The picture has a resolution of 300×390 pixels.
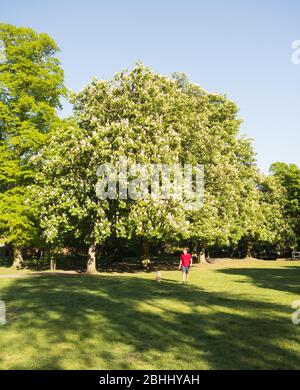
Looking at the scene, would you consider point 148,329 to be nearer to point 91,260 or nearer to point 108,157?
point 108,157

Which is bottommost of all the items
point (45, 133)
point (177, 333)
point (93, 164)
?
point (177, 333)

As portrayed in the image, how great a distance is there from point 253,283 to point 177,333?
607 inches

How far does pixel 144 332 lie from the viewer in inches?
508

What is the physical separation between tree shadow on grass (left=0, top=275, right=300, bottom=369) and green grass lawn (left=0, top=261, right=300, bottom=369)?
0.03m

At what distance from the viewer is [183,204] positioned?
3250cm

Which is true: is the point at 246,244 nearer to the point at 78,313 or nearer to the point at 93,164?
the point at 93,164

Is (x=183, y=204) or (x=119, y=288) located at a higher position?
(x=183, y=204)

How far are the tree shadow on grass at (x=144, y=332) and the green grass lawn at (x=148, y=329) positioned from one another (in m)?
0.03

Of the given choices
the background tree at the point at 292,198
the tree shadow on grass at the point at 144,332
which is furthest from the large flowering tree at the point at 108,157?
the background tree at the point at 292,198

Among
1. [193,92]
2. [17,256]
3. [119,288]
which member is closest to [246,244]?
[193,92]

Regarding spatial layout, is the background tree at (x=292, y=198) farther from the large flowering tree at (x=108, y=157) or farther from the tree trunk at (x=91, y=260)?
the tree trunk at (x=91, y=260)

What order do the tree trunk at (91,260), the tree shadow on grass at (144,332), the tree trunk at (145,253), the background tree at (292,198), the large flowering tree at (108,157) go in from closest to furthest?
the tree shadow on grass at (144,332) < the large flowering tree at (108,157) < the tree trunk at (91,260) < the tree trunk at (145,253) < the background tree at (292,198)

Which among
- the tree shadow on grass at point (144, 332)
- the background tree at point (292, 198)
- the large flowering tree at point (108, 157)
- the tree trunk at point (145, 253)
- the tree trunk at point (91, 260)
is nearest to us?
the tree shadow on grass at point (144, 332)

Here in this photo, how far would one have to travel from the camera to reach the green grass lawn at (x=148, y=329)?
999cm
